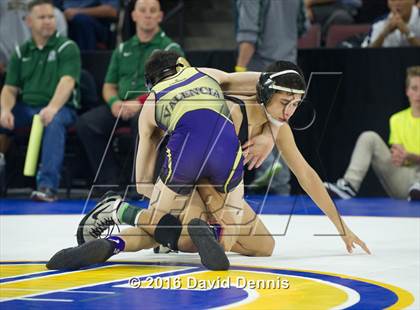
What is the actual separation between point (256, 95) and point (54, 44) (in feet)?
15.0

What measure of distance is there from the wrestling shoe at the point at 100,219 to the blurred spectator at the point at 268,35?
391cm

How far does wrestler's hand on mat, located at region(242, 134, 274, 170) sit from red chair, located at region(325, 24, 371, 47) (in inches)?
191

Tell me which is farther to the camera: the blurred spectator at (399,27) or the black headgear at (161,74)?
the blurred spectator at (399,27)

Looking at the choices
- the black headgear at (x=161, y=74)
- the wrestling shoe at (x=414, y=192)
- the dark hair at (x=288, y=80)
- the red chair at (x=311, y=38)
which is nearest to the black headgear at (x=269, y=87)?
the dark hair at (x=288, y=80)

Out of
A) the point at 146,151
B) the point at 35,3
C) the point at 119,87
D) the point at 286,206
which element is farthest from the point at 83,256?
the point at 35,3

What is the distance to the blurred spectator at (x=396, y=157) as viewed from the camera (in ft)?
28.1

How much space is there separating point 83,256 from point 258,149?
129 cm

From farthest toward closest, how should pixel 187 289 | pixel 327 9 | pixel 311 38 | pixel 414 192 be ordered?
1. pixel 327 9
2. pixel 311 38
3. pixel 414 192
4. pixel 187 289

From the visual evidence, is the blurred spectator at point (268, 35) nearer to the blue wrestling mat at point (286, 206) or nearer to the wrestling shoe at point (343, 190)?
the blue wrestling mat at point (286, 206)

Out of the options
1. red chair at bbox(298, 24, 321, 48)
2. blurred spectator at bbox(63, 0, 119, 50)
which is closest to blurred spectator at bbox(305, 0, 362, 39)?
red chair at bbox(298, 24, 321, 48)

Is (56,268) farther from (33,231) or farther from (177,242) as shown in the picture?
(33,231)

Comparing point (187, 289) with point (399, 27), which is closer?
point (187, 289)

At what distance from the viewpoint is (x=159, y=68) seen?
5.10 m

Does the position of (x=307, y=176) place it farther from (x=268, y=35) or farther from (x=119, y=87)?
(x=119, y=87)
